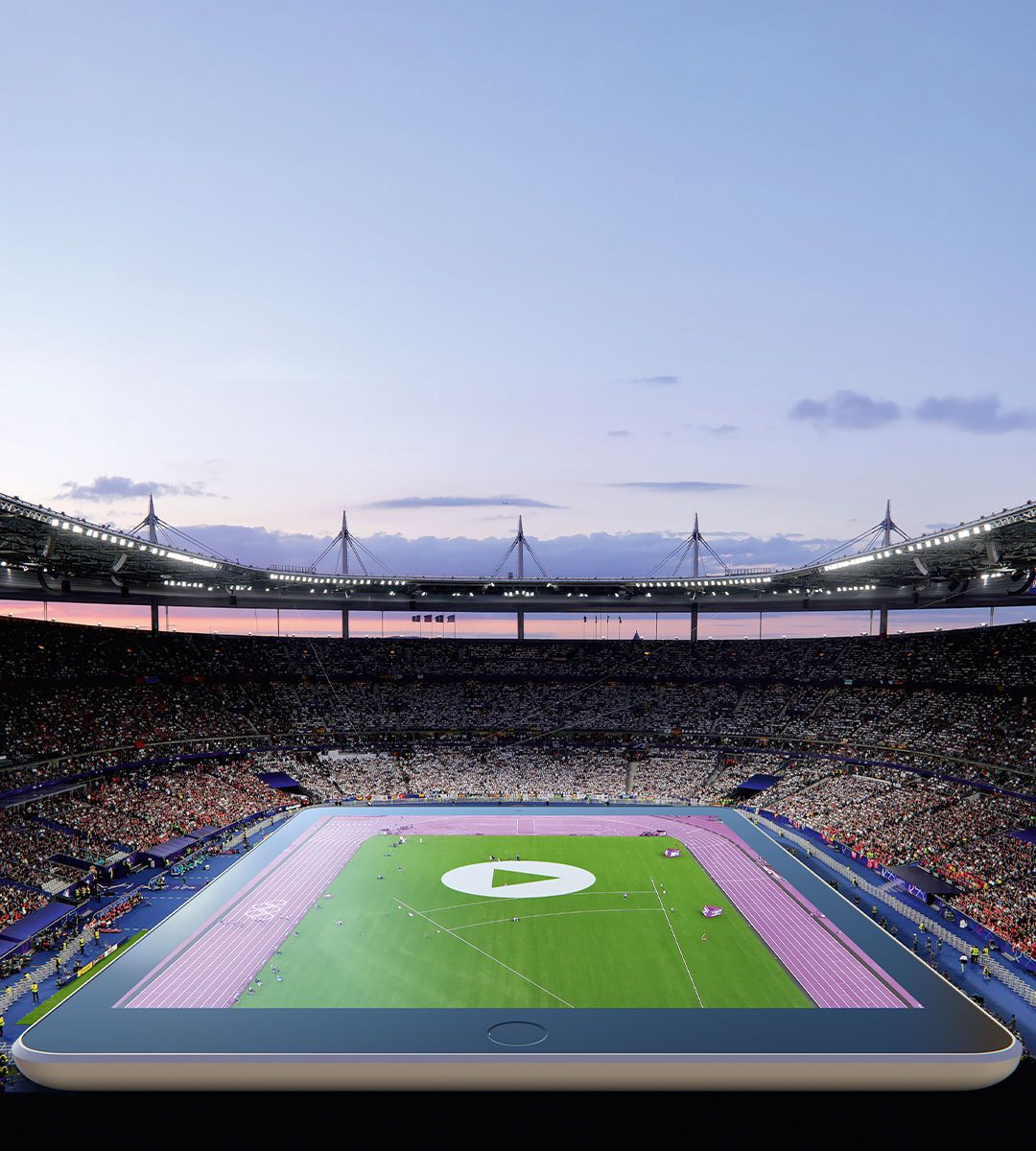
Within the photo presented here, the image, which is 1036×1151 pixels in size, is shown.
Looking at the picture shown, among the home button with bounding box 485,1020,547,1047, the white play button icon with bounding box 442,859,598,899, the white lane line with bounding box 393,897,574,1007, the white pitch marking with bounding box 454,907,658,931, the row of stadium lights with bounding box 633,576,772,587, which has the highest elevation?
the row of stadium lights with bounding box 633,576,772,587

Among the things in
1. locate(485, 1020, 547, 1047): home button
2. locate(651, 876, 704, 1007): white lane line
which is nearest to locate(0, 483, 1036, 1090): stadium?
locate(651, 876, 704, 1007): white lane line

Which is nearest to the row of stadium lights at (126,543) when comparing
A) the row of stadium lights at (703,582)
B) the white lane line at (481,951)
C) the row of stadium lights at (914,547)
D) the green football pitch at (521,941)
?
the green football pitch at (521,941)

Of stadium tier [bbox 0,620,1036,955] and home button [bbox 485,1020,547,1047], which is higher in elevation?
stadium tier [bbox 0,620,1036,955]

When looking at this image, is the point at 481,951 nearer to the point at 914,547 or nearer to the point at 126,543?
the point at 126,543

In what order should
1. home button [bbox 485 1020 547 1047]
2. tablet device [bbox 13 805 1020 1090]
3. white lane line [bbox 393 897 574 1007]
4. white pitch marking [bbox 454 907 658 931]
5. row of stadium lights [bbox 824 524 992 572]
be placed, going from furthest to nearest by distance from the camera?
row of stadium lights [bbox 824 524 992 572] < white pitch marking [bbox 454 907 658 931] < white lane line [bbox 393 897 574 1007] < home button [bbox 485 1020 547 1047] < tablet device [bbox 13 805 1020 1090]

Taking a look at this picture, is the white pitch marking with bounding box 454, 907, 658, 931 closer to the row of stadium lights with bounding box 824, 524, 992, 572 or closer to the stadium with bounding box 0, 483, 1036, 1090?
the stadium with bounding box 0, 483, 1036, 1090

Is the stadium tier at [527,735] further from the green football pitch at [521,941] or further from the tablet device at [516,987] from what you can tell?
the green football pitch at [521,941]

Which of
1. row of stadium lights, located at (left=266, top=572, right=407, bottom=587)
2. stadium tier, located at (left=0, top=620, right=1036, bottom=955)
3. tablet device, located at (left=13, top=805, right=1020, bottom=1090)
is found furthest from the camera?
row of stadium lights, located at (left=266, top=572, right=407, bottom=587)
